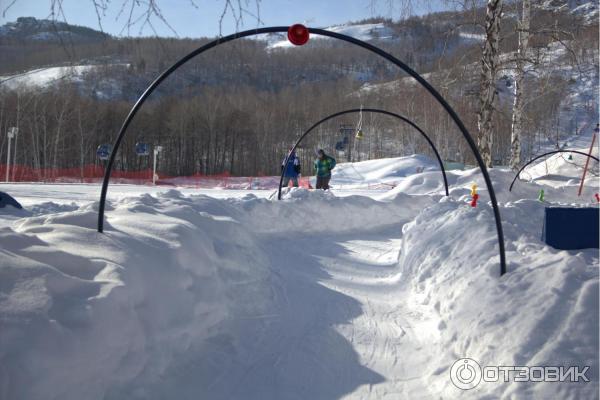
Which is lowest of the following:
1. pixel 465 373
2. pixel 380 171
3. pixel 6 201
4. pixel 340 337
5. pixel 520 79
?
pixel 340 337

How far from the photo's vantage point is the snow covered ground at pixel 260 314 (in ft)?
9.32

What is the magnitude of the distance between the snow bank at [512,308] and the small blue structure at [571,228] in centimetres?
42

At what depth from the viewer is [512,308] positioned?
11.3ft

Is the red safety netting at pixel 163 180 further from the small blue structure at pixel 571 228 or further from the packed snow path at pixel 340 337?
the small blue structure at pixel 571 228

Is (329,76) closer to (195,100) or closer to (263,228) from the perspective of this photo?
(195,100)

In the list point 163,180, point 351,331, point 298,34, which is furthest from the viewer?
point 163,180

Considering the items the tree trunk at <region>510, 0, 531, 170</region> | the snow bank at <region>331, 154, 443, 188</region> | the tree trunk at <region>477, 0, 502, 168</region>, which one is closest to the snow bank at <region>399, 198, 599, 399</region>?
the tree trunk at <region>477, 0, 502, 168</region>

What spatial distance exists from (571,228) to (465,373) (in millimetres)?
3325

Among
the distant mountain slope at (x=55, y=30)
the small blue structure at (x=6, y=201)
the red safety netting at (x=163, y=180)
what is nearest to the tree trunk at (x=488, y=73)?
the distant mountain slope at (x=55, y=30)

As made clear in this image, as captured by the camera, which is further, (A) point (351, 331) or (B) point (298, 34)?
(B) point (298, 34)

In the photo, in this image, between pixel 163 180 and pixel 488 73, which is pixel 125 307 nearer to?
pixel 488 73

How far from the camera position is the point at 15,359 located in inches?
96.2

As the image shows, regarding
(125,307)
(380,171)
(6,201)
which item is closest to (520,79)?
(125,307)

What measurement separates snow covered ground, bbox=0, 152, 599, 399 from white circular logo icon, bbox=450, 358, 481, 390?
0.06 meters
